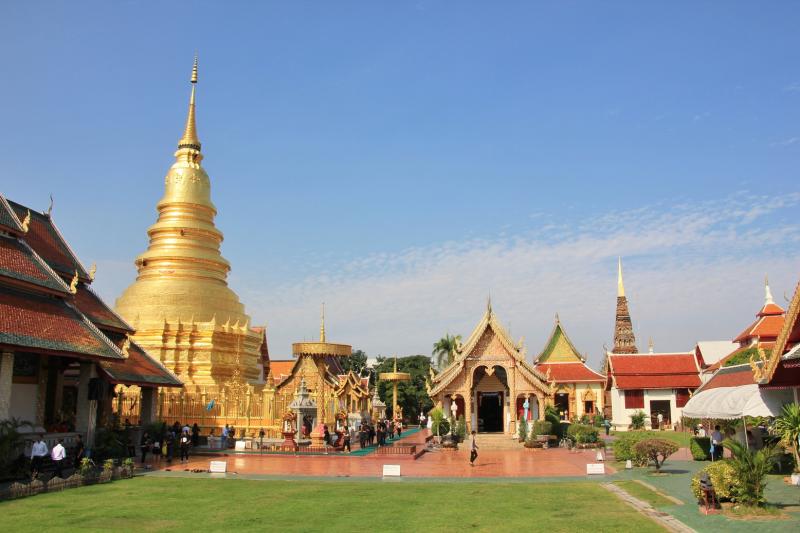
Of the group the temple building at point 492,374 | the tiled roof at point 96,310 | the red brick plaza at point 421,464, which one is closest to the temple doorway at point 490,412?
the temple building at point 492,374

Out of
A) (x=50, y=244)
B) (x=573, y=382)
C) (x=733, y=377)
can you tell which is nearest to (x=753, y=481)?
(x=733, y=377)

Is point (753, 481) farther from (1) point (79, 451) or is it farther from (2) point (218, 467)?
(1) point (79, 451)

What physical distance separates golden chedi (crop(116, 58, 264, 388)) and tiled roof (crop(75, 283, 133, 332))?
9.31 m

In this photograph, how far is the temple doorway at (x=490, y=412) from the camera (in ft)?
115

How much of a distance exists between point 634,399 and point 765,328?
9.46 meters

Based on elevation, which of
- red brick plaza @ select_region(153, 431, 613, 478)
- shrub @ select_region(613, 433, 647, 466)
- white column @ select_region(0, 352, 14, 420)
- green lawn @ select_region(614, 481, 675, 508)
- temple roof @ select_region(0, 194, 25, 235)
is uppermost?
temple roof @ select_region(0, 194, 25, 235)

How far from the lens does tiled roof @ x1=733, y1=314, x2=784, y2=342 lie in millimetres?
36094

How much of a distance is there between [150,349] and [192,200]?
9142 millimetres

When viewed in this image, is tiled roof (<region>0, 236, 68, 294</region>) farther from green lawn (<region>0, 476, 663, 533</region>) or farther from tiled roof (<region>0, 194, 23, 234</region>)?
green lawn (<region>0, 476, 663, 533</region>)

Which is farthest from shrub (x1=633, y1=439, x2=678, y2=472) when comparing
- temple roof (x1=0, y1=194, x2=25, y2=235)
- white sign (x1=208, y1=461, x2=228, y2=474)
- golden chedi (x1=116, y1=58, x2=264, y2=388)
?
golden chedi (x1=116, y1=58, x2=264, y2=388)

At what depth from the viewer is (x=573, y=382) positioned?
47250mm

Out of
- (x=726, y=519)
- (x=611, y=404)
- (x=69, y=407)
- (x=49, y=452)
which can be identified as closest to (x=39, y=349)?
(x=49, y=452)

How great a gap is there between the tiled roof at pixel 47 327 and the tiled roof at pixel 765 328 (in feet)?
104

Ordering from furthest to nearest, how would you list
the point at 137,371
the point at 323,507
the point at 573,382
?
the point at 573,382, the point at 137,371, the point at 323,507
